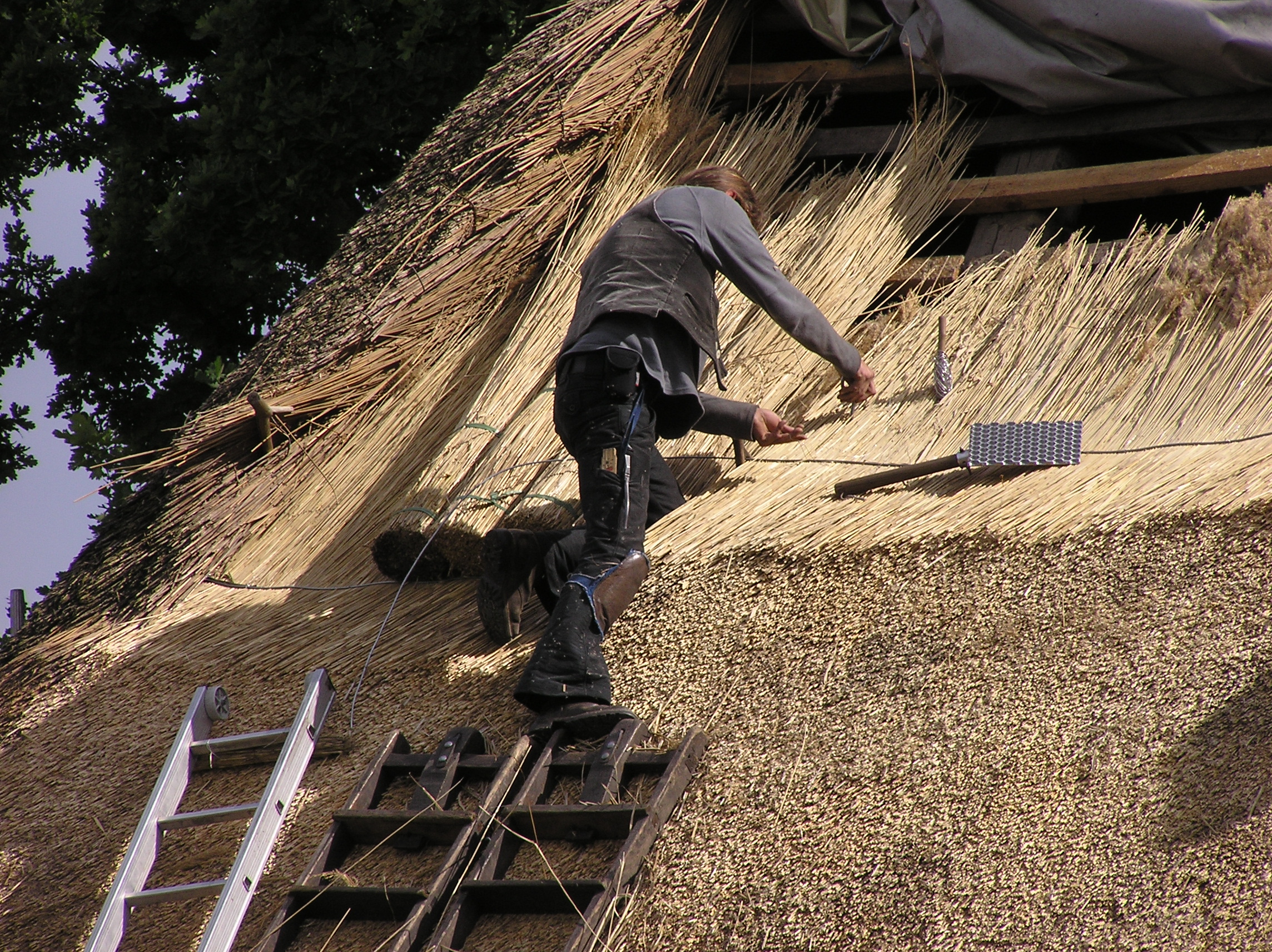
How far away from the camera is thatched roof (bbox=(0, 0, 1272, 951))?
173 cm

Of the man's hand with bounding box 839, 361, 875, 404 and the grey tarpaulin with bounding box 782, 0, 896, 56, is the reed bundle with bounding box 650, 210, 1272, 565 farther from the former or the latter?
the grey tarpaulin with bounding box 782, 0, 896, 56

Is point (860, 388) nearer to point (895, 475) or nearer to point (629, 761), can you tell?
point (895, 475)

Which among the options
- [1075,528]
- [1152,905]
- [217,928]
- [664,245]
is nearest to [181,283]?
[664,245]

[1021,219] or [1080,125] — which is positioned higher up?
[1080,125]

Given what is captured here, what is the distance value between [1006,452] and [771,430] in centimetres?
51

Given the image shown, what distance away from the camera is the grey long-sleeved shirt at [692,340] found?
2.50m

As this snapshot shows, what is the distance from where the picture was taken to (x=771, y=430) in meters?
2.68

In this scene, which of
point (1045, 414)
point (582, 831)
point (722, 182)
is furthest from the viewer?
point (722, 182)

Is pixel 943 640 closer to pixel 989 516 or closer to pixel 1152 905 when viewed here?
pixel 989 516

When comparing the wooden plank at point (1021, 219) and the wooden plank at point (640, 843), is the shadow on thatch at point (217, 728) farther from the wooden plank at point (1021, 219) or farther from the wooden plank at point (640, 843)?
the wooden plank at point (1021, 219)

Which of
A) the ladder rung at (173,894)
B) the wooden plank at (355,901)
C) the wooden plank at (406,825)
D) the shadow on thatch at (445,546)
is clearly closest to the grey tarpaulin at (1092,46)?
the shadow on thatch at (445,546)

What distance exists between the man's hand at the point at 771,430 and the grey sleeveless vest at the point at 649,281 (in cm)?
14

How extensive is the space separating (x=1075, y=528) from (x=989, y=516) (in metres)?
0.17

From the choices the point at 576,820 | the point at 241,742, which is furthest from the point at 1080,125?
the point at 241,742
